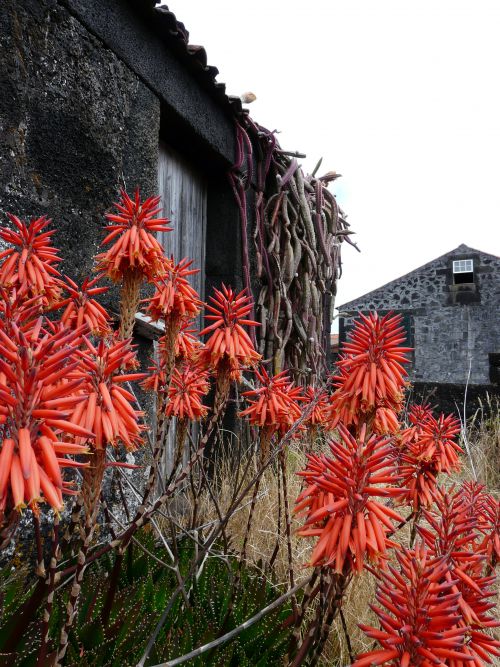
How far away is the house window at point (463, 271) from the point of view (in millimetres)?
17438

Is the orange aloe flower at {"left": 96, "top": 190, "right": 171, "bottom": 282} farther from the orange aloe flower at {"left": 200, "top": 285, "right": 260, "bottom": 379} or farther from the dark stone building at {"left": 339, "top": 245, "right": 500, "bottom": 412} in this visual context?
the dark stone building at {"left": 339, "top": 245, "right": 500, "bottom": 412}

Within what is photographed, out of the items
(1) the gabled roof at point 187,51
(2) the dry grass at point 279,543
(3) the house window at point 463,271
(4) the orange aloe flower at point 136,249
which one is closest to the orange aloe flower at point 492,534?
(2) the dry grass at point 279,543

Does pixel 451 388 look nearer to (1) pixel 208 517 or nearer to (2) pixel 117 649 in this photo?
(1) pixel 208 517

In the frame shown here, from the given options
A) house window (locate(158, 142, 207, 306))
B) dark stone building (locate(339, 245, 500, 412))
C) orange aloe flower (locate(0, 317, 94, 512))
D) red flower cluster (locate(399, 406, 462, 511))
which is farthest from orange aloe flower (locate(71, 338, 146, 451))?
dark stone building (locate(339, 245, 500, 412))

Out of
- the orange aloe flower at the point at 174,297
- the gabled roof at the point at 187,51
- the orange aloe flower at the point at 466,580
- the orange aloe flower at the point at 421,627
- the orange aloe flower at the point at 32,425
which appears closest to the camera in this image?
the orange aloe flower at the point at 32,425

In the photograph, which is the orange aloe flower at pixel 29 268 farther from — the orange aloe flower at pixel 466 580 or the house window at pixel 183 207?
the house window at pixel 183 207

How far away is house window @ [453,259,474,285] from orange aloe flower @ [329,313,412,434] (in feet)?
57.2

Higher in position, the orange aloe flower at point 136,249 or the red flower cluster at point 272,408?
the orange aloe flower at point 136,249

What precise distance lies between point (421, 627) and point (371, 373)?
2.15ft

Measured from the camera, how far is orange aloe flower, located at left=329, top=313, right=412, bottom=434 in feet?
4.38

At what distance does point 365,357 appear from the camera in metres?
Answer: 1.38

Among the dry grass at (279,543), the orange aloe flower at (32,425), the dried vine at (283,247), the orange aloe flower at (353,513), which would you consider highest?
the dried vine at (283,247)

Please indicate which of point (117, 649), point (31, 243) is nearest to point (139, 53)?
point (31, 243)

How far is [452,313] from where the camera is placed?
1742 centimetres
